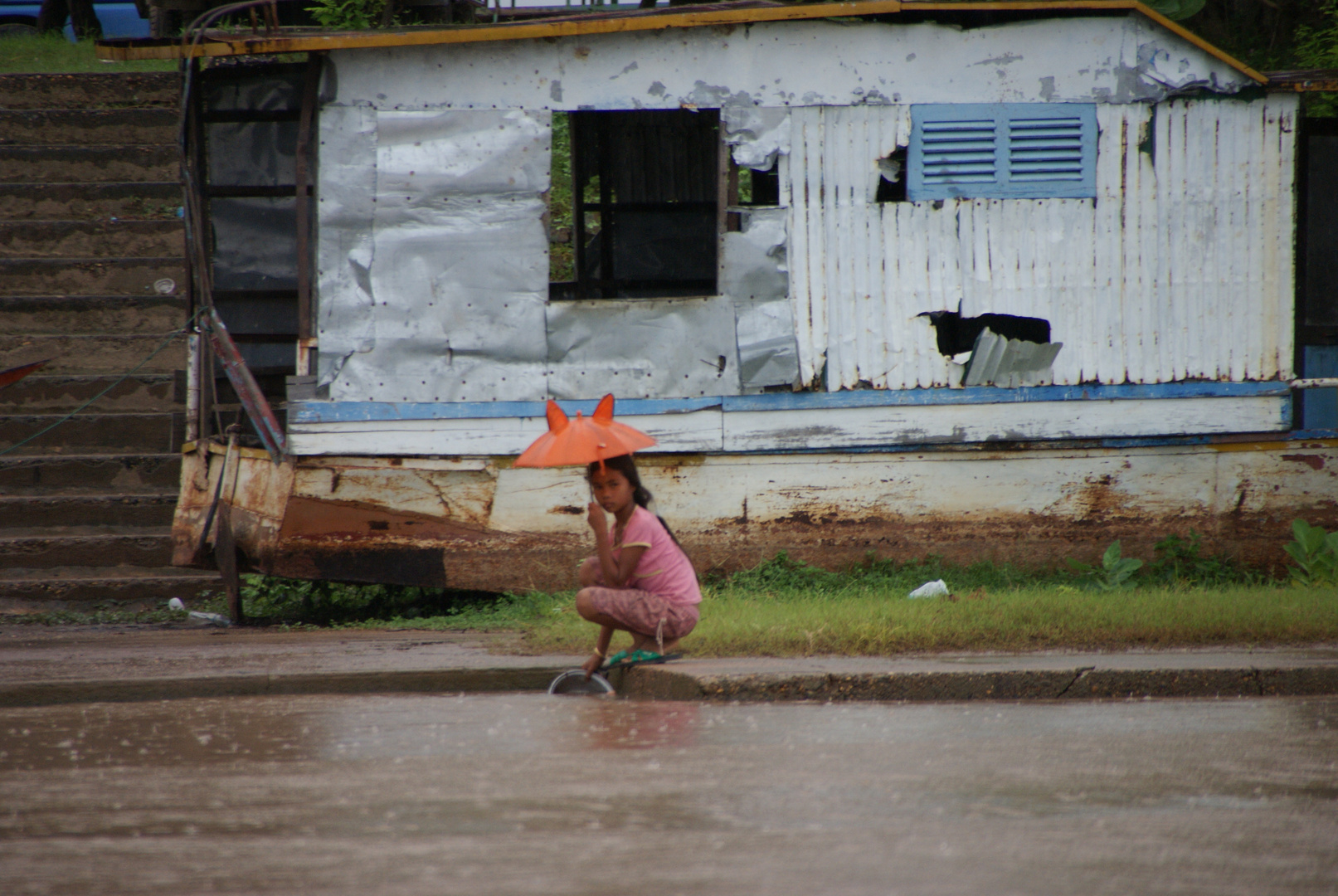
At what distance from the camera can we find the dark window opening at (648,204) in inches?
421

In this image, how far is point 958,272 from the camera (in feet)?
26.5

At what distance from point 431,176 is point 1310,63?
1009cm

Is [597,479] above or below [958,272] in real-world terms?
below

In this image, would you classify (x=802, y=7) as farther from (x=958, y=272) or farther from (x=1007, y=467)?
(x=1007, y=467)

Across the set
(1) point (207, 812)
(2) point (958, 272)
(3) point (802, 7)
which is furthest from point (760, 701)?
(3) point (802, 7)

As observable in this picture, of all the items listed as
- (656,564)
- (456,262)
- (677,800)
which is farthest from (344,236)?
(677,800)

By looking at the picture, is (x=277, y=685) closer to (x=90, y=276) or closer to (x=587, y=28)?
(x=587, y=28)

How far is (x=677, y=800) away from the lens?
360 centimetres

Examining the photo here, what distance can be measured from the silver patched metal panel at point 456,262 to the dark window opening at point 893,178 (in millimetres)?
2228

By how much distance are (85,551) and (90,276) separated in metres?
3.41

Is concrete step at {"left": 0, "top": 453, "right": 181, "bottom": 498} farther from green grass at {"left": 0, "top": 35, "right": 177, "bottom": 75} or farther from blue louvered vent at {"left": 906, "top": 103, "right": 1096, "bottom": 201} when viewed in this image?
green grass at {"left": 0, "top": 35, "right": 177, "bottom": 75}

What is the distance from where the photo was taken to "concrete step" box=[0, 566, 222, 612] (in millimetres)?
8593

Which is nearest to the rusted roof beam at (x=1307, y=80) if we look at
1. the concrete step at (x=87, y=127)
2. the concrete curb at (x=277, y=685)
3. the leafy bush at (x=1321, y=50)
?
the leafy bush at (x=1321, y=50)

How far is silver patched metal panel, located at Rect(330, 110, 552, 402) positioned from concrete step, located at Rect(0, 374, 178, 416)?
3324mm
